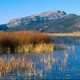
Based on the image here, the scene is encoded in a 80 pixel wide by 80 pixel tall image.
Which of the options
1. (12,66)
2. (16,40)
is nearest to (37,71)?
(12,66)

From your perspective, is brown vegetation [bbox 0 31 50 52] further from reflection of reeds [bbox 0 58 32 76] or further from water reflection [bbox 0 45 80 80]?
reflection of reeds [bbox 0 58 32 76]

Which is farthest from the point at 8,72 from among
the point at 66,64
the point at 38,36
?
the point at 38,36

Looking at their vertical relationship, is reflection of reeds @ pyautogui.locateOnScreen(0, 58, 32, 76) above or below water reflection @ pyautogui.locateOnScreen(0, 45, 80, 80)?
above

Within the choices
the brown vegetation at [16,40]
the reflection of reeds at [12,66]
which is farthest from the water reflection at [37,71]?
the brown vegetation at [16,40]

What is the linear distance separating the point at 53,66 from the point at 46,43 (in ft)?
30.8

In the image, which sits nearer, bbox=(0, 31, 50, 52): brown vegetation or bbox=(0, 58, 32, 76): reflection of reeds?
bbox=(0, 58, 32, 76): reflection of reeds

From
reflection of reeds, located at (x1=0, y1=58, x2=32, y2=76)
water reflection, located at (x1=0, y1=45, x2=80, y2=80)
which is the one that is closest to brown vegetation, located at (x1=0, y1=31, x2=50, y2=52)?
water reflection, located at (x1=0, y1=45, x2=80, y2=80)

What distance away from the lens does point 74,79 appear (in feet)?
40.3

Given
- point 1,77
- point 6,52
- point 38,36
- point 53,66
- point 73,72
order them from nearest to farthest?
point 1,77 < point 73,72 < point 53,66 < point 6,52 < point 38,36

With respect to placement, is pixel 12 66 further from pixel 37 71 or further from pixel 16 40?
pixel 16 40

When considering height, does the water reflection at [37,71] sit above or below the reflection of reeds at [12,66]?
below

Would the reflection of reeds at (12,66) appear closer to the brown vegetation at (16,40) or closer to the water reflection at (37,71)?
the water reflection at (37,71)

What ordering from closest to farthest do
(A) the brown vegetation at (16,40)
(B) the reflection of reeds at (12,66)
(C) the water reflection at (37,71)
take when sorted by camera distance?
(C) the water reflection at (37,71) → (B) the reflection of reeds at (12,66) → (A) the brown vegetation at (16,40)

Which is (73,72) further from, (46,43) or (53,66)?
(46,43)
